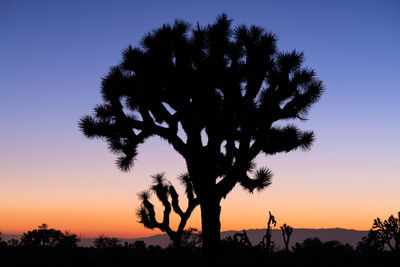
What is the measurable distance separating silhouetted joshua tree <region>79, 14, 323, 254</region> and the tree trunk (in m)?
0.03

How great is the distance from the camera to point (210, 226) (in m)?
10.8

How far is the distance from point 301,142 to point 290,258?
6.47m

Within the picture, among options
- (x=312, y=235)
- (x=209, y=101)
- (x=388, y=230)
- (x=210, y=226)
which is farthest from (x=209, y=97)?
(x=312, y=235)

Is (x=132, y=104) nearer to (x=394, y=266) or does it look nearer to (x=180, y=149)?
(x=180, y=149)

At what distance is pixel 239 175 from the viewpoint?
1086 centimetres

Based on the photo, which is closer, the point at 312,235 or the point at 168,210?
the point at 168,210

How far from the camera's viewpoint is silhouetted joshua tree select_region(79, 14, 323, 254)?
1092 cm

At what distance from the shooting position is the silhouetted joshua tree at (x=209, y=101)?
1092 centimetres

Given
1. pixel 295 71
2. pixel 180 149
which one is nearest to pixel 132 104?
pixel 180 149

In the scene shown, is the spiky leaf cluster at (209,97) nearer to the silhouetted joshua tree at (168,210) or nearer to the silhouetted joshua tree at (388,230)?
the silhouetted joshua tree at (168,210)

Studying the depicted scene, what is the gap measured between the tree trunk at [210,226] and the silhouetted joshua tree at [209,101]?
0.03 meters

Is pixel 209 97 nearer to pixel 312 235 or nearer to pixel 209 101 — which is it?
pixel 209 101

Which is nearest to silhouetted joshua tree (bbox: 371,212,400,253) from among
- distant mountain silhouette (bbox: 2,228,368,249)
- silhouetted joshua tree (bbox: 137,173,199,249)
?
silhouetted joshua tree (bbox: 137,173,199,249)

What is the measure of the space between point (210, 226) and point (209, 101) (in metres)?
3.29
